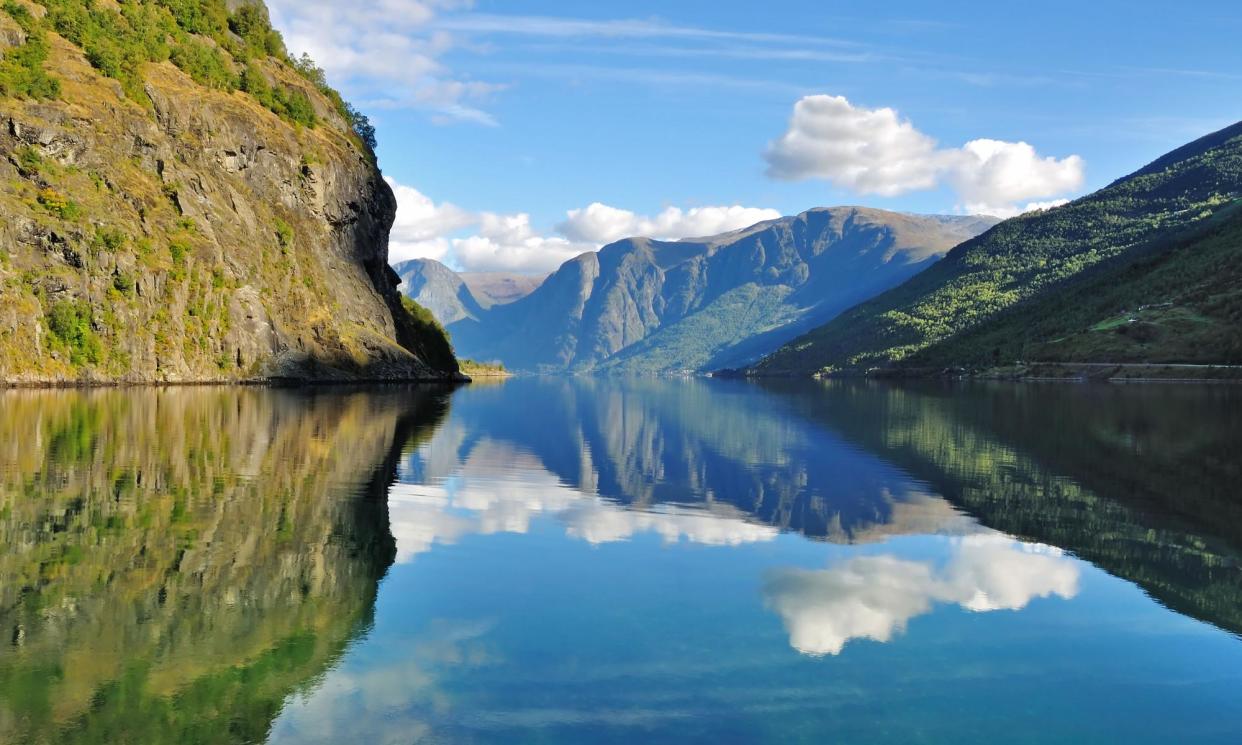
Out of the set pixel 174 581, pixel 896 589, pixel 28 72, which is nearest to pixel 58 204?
pixel 28 72

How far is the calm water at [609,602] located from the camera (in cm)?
1238

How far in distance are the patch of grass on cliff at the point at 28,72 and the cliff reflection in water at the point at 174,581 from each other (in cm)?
9196

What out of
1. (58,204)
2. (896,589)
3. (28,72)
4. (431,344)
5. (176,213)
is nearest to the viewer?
(896,589)

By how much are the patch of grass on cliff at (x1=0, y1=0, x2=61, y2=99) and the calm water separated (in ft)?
313

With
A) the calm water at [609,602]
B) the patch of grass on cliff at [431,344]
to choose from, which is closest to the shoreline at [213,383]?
the patch of grass on cliff at [431,344]

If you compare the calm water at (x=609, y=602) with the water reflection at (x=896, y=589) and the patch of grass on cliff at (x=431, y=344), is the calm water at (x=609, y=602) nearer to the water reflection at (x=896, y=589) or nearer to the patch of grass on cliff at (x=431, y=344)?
the water reflection at (x=896, y=589)

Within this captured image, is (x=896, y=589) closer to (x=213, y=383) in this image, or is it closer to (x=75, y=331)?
(x=75, y=331)

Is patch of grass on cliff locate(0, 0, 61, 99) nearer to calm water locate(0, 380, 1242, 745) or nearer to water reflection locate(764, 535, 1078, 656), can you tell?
calm water locate(0, 380, 1242, 745)

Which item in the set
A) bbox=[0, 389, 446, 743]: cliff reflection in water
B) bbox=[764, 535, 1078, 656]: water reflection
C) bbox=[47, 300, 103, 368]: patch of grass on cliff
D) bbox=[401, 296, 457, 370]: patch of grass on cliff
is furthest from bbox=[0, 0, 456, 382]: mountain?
bbox=[764, 535, 1078, 656]: water reflection

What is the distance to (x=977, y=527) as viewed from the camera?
87.1 feet

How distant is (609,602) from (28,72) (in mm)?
126815

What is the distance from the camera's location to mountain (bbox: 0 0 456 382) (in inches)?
4131

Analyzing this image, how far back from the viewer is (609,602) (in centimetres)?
1822

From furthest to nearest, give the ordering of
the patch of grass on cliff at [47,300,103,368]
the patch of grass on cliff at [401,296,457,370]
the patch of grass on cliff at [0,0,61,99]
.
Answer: the patch of grass on cliff at [401,296,457,370] → the patch of grass on cliff at [0,0,61,99] → the patch of grass on cliff at [47,300,103,368]
